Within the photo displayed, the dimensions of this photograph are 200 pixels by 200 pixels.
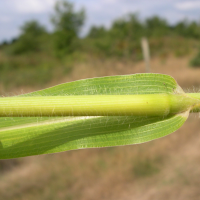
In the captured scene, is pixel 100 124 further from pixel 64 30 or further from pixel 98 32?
pixel 98 32

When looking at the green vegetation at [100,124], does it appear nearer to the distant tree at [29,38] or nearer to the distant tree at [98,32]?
the distant tree at [98,32]

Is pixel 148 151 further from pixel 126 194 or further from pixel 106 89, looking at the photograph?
pixel 106 89

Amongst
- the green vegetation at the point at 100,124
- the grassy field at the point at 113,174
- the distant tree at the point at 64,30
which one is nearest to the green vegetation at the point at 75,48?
the distant tree at the point at 64,30

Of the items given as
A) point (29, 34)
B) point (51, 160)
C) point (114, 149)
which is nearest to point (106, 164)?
point (114, 149)

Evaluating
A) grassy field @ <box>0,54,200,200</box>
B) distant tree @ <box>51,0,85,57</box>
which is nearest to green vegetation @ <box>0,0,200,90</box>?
distant tree @ <box>51,0,85,57</box>

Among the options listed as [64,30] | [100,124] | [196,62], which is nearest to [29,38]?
[64,30]
